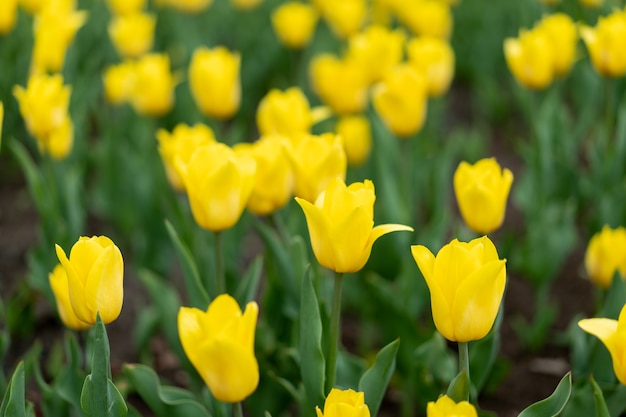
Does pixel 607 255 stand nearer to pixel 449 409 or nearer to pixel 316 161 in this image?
pixel 316 161

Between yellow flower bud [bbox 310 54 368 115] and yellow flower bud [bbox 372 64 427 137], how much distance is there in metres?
0.35

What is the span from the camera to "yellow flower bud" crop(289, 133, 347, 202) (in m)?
1.76

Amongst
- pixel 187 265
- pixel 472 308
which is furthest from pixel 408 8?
pixel 472 308

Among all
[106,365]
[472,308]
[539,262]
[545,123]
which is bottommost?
[539,262]

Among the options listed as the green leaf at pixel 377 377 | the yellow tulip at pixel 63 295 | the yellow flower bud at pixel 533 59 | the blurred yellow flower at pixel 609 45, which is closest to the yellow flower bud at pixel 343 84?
the yellow flower bud at pixel 533 59

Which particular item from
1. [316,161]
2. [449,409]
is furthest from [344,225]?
[316,161]

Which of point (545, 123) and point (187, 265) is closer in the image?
point (187, 265)

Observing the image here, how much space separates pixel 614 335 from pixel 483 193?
0.44 metres

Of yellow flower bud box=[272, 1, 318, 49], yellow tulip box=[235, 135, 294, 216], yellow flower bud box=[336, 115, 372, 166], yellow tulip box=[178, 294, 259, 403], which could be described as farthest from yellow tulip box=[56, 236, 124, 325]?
yellow flower bud box=[272, 1, 318, 49]

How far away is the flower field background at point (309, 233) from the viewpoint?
138 centimetres

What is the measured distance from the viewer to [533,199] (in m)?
2.85

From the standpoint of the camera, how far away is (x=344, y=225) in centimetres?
137

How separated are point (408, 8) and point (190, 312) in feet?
8.57

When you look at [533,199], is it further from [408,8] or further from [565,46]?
[408,8]
